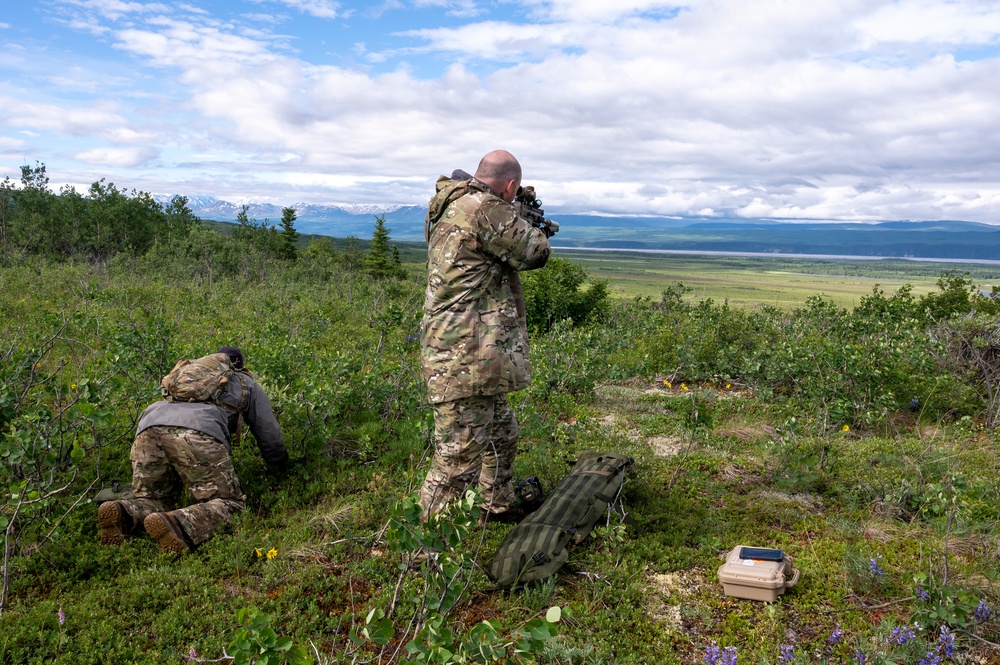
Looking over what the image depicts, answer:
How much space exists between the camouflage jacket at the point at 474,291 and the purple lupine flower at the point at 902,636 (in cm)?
248

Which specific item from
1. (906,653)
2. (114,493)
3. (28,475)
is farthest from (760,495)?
(28,475)

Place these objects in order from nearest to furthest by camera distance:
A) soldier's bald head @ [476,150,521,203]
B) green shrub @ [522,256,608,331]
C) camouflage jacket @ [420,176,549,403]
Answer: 1. camouflage jacket @ [420,176,549,403]
2. soldier's bald head @ [476,150,521,203]
3. green shrub @ [522,256,608,331]

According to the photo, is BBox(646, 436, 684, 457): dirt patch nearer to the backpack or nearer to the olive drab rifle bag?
the olive drab rifle bag

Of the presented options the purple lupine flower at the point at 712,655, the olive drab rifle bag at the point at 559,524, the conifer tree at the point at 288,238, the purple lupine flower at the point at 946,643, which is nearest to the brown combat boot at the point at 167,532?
the olive drab rifle bag at the point at 559,524

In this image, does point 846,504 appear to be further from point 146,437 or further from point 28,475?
point 28,475

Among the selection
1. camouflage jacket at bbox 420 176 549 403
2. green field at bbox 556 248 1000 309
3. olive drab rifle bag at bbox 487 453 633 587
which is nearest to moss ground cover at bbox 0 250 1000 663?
olive drab rifle bag at bbox 487 453 633 587

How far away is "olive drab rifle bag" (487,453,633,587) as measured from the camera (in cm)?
381

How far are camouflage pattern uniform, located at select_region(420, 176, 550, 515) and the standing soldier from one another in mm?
1594

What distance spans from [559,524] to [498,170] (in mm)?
2431

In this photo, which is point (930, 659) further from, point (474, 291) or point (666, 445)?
point (666, 445)

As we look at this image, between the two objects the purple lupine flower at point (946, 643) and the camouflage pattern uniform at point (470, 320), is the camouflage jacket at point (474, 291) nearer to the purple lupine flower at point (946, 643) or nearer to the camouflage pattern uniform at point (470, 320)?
the camouflage pattern uniform at point (470, 320)

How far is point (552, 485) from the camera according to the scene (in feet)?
17.4

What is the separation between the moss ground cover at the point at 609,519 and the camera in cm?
338

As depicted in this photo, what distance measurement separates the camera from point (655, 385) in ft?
30.3
